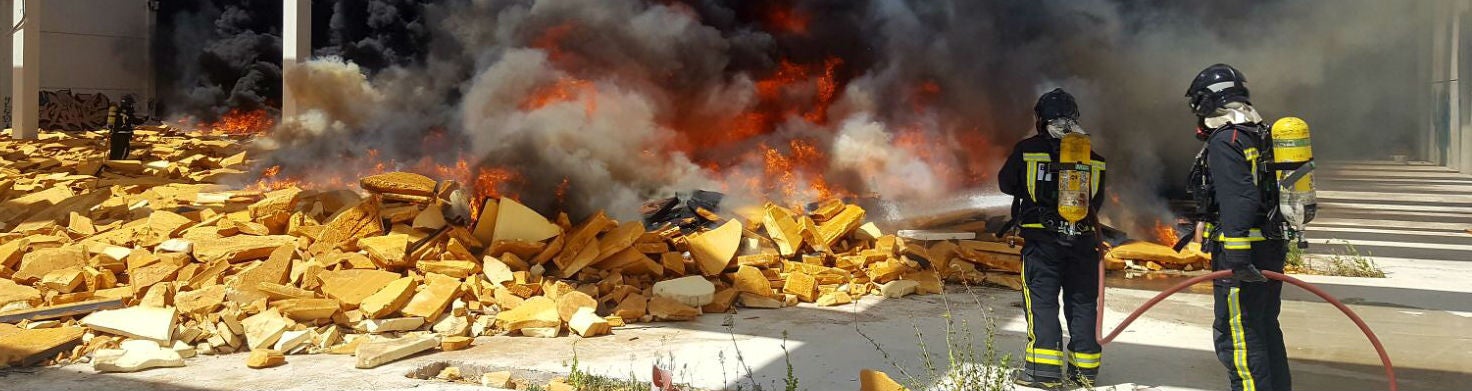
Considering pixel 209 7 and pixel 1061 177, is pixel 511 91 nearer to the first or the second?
pixel 1061 177

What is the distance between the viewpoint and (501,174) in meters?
9.23

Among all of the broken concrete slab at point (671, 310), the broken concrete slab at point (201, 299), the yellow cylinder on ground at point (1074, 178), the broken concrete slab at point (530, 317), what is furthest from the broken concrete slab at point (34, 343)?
the yellow cylinder on ground at point (1074, 178)

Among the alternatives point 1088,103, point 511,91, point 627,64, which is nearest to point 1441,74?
point 1088,103

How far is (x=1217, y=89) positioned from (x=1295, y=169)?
0.47 m

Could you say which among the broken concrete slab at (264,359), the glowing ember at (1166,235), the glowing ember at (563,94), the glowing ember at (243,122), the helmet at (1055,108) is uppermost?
the glowing ember at (243,122)

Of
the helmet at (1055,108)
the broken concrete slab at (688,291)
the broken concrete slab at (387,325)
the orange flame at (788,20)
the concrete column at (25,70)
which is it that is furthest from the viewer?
the concrete column at (25,70)

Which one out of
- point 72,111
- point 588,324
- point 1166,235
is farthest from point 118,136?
point 1166,235

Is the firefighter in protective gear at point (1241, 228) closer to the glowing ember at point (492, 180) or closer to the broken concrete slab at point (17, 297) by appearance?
the glowing ember at point (492, 180)

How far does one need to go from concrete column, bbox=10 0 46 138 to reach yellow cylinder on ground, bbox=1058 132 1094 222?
19315 mm

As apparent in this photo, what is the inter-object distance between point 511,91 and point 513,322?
531 cm

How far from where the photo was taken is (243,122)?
69.8 ft

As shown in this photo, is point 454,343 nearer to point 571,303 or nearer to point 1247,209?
point 571,303

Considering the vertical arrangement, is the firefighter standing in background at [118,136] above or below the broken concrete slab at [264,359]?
above

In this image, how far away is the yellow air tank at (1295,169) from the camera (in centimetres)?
389
